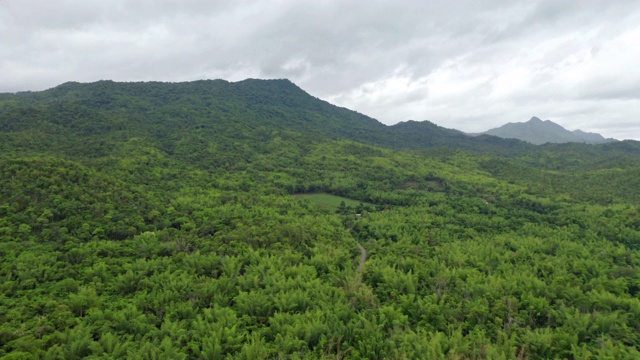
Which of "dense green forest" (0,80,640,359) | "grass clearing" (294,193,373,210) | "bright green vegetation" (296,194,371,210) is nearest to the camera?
"dense green forest" (0,80,640,359)

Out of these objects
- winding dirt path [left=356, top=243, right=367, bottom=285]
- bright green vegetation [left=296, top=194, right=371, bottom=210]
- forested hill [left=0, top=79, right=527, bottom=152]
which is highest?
forested hill [left=0, top=79, right=527, bottom=152]

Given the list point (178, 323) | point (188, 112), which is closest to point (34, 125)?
point (188, 112)

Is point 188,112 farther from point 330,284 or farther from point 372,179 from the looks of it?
point 330,284

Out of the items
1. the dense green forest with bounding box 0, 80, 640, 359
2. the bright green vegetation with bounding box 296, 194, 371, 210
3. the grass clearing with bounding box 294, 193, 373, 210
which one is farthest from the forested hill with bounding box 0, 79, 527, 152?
the bright green vegetation with bounding box 296, 194, 371, 210

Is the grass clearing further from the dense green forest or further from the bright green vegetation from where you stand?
the dense green forest

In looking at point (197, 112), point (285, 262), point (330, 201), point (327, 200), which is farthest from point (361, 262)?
point (197, 112)

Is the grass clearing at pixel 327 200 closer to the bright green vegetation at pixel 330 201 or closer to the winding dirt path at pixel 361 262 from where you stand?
the bright green vegetation at pixel 330 201

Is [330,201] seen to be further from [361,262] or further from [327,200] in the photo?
[361,262]

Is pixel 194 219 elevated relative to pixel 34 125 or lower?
lower
